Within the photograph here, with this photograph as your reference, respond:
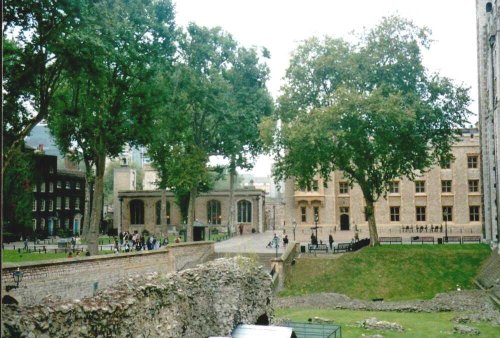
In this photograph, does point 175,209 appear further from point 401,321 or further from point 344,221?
point 401,321

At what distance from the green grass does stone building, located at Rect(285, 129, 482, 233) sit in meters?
19.4

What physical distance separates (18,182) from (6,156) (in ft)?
94.2

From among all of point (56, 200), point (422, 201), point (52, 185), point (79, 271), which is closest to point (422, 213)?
point (422, 201)

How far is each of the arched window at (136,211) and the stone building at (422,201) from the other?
69.7ft

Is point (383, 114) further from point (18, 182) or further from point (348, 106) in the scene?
point (18, 182)

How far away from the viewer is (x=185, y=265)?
120 feet

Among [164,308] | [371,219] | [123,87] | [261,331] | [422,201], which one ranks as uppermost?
[123,87]

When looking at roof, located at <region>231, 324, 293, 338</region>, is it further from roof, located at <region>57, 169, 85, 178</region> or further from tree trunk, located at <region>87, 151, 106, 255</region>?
→ roof, located at <region>57, 169, 85, 178</region>

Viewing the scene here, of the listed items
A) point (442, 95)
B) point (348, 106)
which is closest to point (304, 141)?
point (348, 106)

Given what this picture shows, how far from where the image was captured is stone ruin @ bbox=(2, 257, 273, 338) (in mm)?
8797

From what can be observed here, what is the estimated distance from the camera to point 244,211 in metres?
67.8

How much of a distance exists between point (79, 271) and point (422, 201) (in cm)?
4539

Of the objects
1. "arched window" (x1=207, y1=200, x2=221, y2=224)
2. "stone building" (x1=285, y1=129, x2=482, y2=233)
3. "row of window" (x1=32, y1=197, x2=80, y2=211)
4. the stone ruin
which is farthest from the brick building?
the stone ruin

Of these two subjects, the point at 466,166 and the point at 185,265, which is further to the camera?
the point at 466,166
